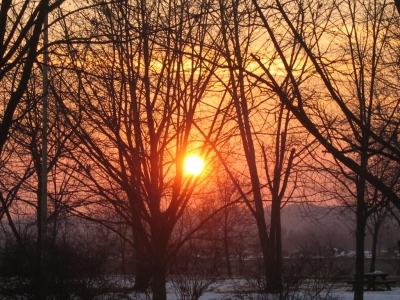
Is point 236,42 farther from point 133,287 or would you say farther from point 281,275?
point 133,287

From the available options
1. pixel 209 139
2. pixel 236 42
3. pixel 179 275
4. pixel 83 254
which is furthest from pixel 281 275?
pixel 236 42

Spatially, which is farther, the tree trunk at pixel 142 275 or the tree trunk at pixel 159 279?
the tree trunk at pixel 142 275

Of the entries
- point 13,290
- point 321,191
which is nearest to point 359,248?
point 321,191

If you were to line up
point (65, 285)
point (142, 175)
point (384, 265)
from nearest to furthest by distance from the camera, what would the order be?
1. point (65, 285)
2. point (142, 175)
3. point (384, 265)

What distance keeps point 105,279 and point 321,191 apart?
4.52 metres

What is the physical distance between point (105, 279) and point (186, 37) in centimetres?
411

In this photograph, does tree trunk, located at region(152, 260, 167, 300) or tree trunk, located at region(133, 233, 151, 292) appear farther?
tree trunk, located at region(133, 233, 151, 292)

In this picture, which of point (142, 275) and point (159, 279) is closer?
point (159, 279)

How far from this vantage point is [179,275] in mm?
10672

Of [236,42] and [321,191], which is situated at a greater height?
[236,42]

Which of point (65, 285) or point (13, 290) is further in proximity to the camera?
point (13, 290)

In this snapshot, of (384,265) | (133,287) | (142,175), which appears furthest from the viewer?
(384,265)

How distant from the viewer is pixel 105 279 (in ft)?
33.2

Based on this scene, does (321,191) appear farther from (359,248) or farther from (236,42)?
(236,42)
